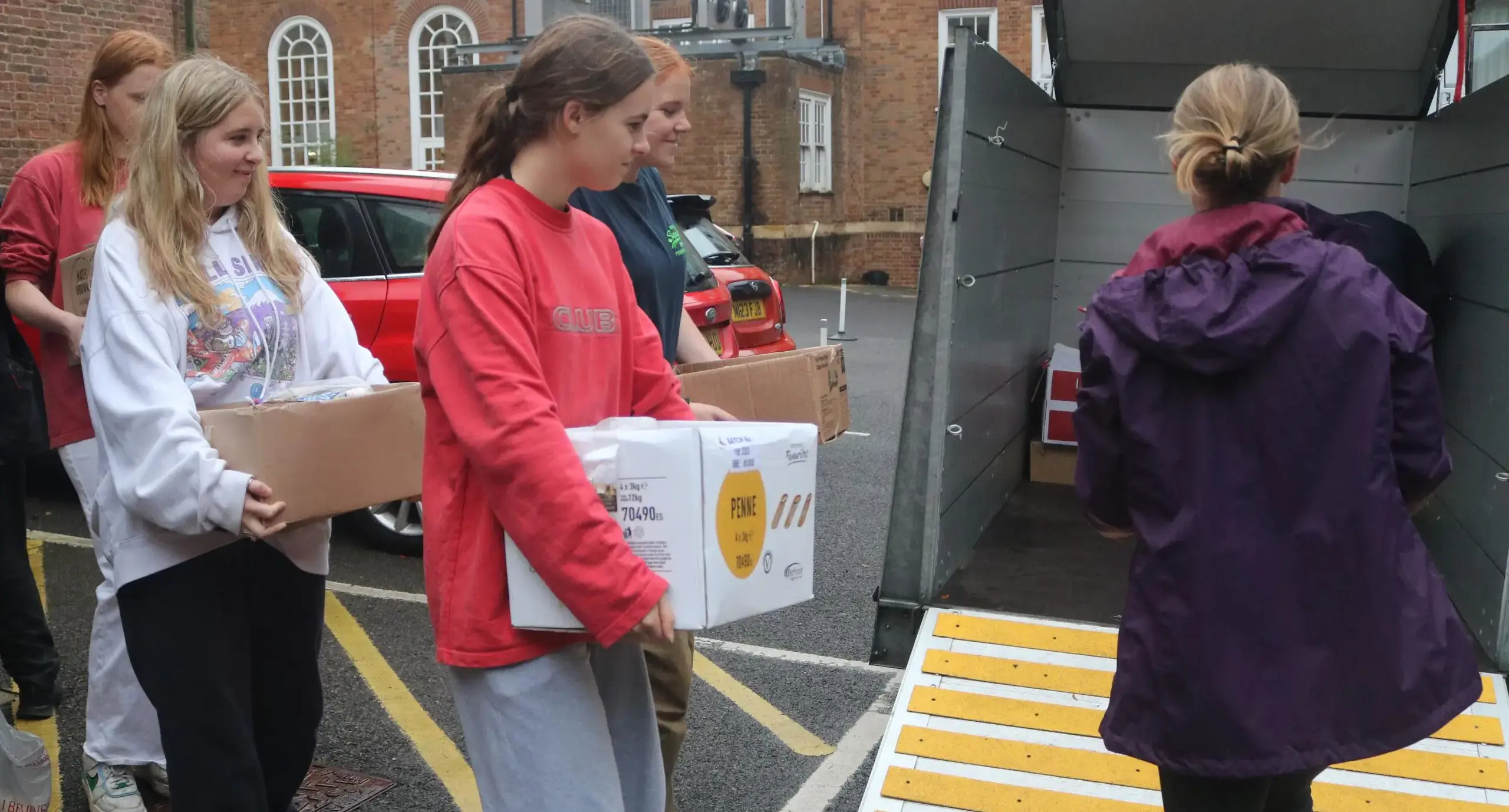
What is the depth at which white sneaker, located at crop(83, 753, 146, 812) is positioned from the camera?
350 cm

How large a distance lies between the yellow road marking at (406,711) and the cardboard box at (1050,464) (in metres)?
2.96

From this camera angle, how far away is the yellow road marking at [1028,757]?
3.52 m

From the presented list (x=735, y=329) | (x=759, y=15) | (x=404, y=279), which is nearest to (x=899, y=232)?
(x=759, y=15)

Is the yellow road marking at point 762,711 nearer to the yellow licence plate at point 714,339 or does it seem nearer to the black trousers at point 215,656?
the black trousers at point 215,656

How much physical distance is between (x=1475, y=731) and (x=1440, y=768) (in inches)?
7.3

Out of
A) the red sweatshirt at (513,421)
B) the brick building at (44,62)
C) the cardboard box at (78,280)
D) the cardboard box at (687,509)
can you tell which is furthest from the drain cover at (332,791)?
the brick building at (44,62)

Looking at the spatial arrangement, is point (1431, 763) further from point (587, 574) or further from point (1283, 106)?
point (587, 574)

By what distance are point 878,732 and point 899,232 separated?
24.0 metres

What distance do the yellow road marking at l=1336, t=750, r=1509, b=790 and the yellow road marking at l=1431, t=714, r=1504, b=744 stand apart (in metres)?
0.07

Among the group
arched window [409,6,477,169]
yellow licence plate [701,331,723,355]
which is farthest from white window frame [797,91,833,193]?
yellow licence plate [701,331,723,355]

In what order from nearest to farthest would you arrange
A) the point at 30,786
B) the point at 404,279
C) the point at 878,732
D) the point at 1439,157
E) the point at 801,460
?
1. the point at 801,460
2. the point at 30,786
3. the point at 878,732
4. the point at 1439,157
5. the point at 404,279

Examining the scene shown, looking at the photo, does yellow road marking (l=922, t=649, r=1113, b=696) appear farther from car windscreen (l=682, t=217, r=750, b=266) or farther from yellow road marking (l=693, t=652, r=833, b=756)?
car windscreen (l=682, t=217, r=750, b=266)

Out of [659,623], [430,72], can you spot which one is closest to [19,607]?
[659,623]

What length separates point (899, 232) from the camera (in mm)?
28062
